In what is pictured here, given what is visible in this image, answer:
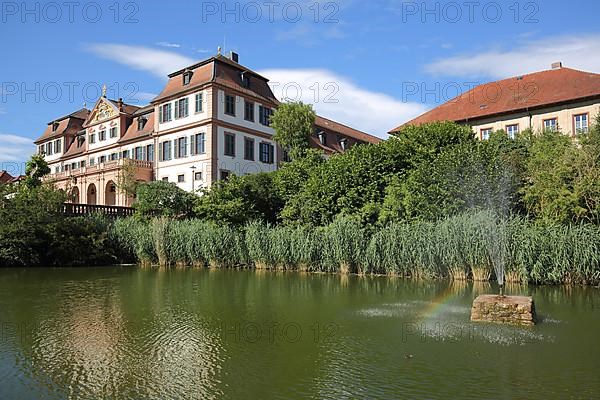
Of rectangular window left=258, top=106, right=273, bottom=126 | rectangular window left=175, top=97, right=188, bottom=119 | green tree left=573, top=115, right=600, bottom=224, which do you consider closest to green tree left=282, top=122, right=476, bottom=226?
green tree left=573, top=115, right=600, bottom=224

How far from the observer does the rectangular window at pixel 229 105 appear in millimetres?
36125

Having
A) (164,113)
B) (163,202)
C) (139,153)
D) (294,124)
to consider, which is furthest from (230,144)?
(139,153)

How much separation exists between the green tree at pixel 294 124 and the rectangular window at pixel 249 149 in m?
5.77

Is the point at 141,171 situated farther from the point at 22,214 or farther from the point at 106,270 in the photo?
the point at 106,270

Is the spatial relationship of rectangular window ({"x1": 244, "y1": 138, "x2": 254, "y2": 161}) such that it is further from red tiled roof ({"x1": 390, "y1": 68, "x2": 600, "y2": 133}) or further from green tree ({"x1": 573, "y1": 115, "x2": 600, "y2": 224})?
green tree ({"x1": 573, "y1": 115, "x2": 600, "y2": 224})

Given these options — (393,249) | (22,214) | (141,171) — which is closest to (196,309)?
(393,249)

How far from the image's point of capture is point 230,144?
3653cm

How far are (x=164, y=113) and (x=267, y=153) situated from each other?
8828 mm

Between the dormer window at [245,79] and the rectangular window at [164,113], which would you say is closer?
the dormer window at [245,79]

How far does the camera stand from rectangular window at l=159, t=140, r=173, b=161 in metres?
38.4

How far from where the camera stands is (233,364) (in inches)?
254

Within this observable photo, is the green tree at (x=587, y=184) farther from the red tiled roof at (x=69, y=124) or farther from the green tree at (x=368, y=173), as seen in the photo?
the red tiled roof at (x=69, y=124)

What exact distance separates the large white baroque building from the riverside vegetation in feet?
26.6

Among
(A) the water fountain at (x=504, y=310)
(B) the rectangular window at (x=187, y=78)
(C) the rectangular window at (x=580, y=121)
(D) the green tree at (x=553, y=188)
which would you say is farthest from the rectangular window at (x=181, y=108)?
(A) the water fountain at (x=504, y=310)
